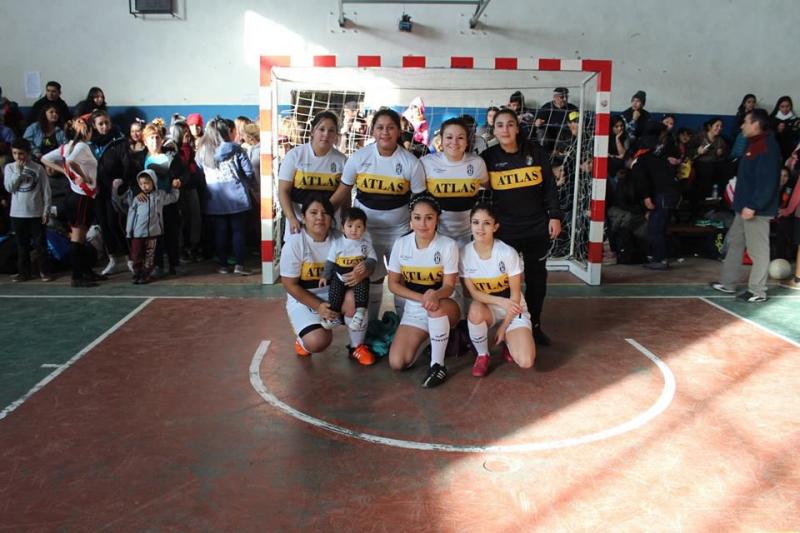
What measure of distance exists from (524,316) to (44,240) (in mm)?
5407

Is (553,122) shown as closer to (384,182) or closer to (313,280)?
(384,182)

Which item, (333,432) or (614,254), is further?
(614,254)

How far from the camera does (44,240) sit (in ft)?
23.6

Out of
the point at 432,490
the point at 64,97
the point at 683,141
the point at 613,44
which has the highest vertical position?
the point at 613,44

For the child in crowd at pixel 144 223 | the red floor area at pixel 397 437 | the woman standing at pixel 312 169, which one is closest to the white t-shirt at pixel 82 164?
the child in crowd at pixel 144 223

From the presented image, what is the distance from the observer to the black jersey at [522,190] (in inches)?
190

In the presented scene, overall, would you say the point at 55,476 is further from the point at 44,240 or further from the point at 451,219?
the point at 44,240

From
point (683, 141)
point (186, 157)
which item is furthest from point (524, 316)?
point (683, 141)

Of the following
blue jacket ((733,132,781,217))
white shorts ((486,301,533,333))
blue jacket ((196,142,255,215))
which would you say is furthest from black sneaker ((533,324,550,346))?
blue jacket ((196,142,255,215))

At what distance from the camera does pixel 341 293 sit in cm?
459

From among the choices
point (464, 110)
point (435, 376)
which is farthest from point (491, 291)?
point (464, 110)

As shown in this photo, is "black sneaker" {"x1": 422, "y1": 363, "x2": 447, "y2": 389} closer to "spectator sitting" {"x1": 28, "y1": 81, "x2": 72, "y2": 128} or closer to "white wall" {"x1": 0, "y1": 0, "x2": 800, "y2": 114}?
"white wall" {"x1": 0, "y1": 0, "x2": 800, "y2": 114}

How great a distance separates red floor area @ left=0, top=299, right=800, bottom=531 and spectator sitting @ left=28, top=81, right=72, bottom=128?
5965 mm

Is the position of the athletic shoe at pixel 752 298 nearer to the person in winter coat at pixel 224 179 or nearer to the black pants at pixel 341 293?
the black pants at pixel 341 293
